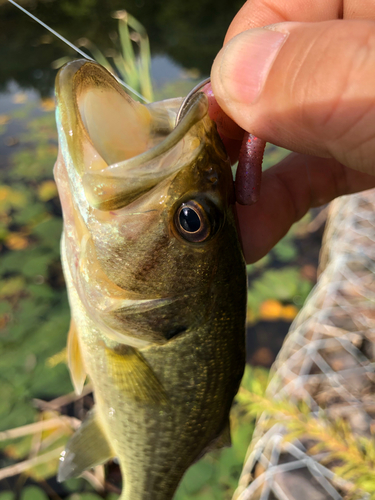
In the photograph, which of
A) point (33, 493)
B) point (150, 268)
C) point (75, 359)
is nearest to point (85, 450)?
point (75, 359)

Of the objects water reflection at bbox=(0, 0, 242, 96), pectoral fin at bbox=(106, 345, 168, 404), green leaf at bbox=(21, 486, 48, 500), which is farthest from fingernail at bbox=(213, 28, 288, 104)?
water reflection at bbox=(0, 0, 242, 96)

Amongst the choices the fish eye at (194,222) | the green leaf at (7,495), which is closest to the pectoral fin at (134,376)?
the fish eye at (194,222)

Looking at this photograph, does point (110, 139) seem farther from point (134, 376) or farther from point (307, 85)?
point (134, 376)

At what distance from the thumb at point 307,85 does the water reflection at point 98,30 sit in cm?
678

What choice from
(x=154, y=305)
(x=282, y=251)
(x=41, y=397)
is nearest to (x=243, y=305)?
(x=154, y=305)

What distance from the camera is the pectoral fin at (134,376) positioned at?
1.38 metres

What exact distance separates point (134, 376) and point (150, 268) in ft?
1.65

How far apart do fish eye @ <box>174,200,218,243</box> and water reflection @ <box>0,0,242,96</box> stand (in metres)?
6.91

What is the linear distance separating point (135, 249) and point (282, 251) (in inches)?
130

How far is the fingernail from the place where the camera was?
109 cm

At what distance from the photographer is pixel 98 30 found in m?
9.16

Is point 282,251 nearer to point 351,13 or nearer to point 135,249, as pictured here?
point 351,13

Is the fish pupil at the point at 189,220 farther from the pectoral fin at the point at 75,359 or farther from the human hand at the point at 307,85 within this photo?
the pectoral fin at the point at 75,359

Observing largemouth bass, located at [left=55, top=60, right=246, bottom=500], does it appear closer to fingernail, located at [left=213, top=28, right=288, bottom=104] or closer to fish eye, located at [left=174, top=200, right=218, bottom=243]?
fish eye, located at [left=174, top=200, right=218, bottom=243]
